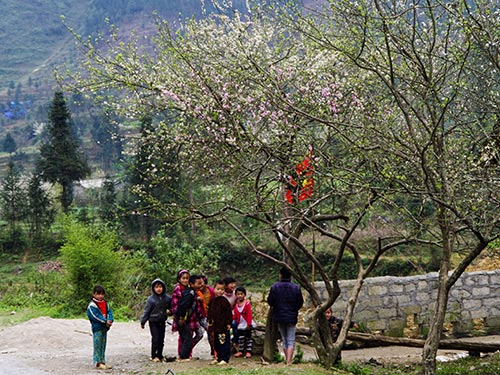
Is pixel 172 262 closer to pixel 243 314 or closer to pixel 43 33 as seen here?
pixel 243 314

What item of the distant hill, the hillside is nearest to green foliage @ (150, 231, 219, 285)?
the hillside

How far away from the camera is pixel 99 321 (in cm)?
970

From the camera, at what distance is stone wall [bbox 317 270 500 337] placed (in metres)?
13.9

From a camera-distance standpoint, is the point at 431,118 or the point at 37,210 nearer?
the point at 431,118

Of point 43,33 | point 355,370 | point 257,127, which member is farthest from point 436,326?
point 43,33

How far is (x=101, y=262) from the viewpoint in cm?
1756

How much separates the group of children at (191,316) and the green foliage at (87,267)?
7411mm

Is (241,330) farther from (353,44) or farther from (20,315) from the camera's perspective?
(20,315)

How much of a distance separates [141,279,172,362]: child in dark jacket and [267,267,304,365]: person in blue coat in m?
1.67

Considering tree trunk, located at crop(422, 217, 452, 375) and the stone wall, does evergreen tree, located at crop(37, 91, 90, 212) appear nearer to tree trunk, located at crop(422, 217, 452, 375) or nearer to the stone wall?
the stone wall

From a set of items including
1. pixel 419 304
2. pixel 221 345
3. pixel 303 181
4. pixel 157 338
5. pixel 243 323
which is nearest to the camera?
pixel 303 181

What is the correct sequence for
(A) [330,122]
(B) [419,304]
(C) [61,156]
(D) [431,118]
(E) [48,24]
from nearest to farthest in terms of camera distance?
(A) [330,122] → (D) [431,118] → (B) [419,304] → (C) [61,156] → (E) [48,24]

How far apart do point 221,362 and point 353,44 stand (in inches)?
198

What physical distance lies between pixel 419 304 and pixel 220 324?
5949 mm
